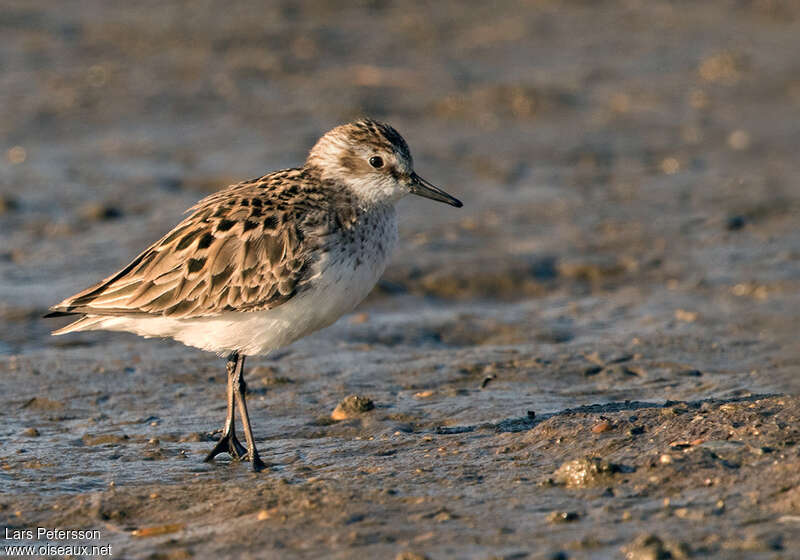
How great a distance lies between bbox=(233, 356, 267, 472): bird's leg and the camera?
25.9ft

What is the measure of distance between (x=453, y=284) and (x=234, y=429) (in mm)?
3796

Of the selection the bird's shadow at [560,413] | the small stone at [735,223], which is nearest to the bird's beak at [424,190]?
the bird's shadow at [560,413]

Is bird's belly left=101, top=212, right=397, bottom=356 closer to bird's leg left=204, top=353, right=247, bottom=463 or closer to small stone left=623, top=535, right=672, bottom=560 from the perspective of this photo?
bird's leg left=204, top=353, right=247, bottom=463

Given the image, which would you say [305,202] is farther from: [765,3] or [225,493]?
[765,3]

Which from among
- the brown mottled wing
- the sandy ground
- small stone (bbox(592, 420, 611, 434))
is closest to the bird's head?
the brown mottled wing

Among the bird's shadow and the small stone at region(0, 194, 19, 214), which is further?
the small stone at region(0, 194, 19, 214)

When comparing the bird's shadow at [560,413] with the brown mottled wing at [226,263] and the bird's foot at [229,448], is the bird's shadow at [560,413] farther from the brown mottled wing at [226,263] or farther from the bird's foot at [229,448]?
the brown mottled wing at [226,263]

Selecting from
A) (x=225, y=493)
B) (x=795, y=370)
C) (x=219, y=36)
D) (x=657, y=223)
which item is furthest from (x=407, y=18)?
(x=225, y=493)

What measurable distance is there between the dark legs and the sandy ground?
0.37ft

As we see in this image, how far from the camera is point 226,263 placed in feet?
26.5

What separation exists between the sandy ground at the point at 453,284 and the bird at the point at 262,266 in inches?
31.3

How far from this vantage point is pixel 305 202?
26.7 feet

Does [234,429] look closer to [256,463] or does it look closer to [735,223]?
[256,463]

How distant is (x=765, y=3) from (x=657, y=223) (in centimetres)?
748
